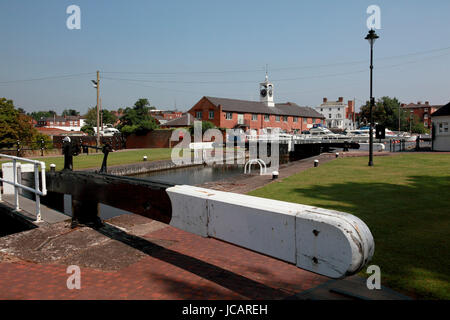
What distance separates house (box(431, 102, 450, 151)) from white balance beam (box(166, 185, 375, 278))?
3107cm

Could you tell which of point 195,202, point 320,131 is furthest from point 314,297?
point 320,131

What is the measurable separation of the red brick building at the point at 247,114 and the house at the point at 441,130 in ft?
112

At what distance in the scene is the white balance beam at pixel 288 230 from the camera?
7.59ft

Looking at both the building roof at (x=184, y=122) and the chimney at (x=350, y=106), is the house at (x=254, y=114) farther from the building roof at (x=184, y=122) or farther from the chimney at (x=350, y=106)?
the chimney at (x=350, y=106)

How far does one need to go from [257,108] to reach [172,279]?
63243 mm

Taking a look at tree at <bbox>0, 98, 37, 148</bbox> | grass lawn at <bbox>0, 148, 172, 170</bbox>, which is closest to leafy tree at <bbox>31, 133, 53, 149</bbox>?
tree at <bbox>0, 98, 37, 148</bbox>

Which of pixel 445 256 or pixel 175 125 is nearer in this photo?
pixel 445 256

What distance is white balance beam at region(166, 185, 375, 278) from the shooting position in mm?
2312

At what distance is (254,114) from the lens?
63812mm

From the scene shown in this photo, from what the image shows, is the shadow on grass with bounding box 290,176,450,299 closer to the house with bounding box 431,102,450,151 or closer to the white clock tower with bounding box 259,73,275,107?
the house with bounding box 431,102,450,151

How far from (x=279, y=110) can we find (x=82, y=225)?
220 feet

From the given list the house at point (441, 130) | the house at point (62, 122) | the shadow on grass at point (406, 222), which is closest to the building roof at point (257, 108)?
the house at point (441, 130)
